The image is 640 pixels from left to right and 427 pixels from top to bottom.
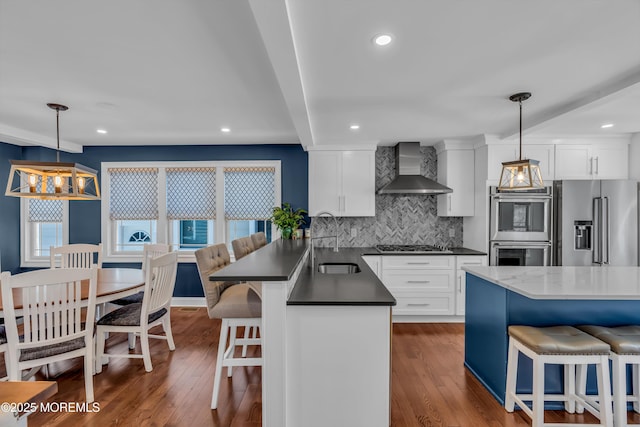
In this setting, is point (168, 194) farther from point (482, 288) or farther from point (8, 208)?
point (482, 288)

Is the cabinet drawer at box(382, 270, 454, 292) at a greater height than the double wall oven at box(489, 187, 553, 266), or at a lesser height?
lesser

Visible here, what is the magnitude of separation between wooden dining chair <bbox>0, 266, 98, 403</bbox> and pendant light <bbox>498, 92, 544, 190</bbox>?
132 inches

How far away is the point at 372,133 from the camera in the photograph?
3.78 meters

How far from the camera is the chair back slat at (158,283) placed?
2.63 metres

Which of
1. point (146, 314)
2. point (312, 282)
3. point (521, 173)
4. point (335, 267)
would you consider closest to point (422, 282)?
point (335, 267)

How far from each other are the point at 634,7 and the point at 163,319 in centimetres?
399

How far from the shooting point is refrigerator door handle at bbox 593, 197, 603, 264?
3.51 metres

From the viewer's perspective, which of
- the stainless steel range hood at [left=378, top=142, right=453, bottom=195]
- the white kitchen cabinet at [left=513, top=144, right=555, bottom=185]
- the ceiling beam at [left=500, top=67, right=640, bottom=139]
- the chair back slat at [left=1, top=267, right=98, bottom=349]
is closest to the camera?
the chair back slat at [left=1, top=267, right=98, bottom=349]

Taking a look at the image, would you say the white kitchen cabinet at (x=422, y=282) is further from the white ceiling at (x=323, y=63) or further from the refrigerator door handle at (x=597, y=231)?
the white ceiling at (x=323, y=63)

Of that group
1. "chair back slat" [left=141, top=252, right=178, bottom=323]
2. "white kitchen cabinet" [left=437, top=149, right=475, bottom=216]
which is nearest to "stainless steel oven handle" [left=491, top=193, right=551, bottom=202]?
"white kitchen cabinet" [left=437, top=149, right=475, bottom=216]

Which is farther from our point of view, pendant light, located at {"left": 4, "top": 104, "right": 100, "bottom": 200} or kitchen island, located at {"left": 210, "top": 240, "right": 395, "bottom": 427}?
pendant light, located at {"left": 4, "top": 104, "right": 100, "bottom": 200}

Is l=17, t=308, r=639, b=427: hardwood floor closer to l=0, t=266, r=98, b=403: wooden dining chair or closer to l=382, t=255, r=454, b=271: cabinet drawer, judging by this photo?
l=0, t=266, r=98, b=403: wooden dining chair

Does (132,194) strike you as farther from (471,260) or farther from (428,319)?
(471,260)

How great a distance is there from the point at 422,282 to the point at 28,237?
19.2 ft
